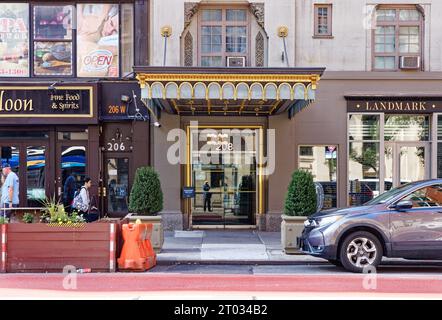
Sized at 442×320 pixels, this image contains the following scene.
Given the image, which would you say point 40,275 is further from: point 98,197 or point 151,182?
point 98,197

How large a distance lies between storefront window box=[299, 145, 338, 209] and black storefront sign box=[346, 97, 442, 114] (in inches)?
51.9

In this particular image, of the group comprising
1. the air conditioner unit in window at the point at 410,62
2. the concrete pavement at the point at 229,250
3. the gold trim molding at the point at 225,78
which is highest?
the air conditioner unit in window at the point at 410,62

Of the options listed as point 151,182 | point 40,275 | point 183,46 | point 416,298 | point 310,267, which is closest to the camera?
point 416,298

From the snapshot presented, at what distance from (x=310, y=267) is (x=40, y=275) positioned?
16.7ft

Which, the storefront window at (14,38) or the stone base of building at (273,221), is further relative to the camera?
the storefront window at (14,38)

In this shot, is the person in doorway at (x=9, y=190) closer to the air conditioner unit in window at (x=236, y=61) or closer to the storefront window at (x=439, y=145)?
the air conditioner unit in window at (x=236, y=61)

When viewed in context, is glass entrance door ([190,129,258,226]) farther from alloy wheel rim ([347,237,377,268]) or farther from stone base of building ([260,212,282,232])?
→ alloy wheel rim ([347,237,377,268])

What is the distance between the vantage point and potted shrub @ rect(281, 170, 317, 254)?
12.6 meters

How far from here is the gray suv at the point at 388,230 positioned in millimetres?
10539

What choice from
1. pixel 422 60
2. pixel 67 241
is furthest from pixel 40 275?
pixel 422 60

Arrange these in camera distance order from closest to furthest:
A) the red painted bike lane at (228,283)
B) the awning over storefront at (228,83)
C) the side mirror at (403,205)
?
the red painted bike lane at (228,283)
the side mirror at (403,205)
the awning over storefront at (228,83)

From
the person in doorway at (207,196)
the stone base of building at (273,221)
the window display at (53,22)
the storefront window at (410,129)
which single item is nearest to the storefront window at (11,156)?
the window display at (53,22)

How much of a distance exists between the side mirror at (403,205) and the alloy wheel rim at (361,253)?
0.79 metres

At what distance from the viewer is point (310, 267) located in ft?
38.4
